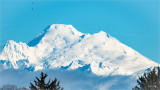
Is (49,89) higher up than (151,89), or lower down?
lower down

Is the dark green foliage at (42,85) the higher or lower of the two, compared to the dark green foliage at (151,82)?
lower

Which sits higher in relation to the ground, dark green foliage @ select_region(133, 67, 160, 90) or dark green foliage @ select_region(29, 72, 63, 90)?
dark green foliage @ select_region(133, 67, 160, 90)

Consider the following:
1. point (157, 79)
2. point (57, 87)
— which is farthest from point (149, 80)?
point (57, 87)

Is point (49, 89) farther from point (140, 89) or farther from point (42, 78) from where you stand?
point (140, 89)

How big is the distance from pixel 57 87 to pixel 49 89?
4.65 ft

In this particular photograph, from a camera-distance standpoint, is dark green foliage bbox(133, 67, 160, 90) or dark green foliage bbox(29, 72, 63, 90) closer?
dark green foliage bbox(29, 72, 63, 90)

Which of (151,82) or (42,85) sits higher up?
(151,82)

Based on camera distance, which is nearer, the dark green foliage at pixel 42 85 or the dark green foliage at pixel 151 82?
the dark green foliage at pixel 42 85

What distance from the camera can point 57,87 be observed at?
1538 inches

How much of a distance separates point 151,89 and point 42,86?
13146mm

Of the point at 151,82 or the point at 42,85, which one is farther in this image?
the point at 151,82

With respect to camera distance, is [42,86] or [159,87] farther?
[159,87]

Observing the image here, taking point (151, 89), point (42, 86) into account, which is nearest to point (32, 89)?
point (42, 86)

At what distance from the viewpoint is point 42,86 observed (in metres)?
37.5
